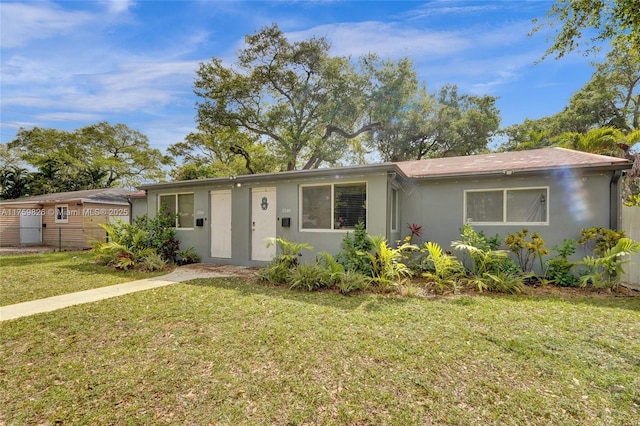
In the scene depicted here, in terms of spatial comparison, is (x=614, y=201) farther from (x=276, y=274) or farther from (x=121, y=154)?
(x=121, y=154)

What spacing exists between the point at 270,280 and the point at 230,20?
830 cm

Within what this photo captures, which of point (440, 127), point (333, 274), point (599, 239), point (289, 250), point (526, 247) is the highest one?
point (440, 127)

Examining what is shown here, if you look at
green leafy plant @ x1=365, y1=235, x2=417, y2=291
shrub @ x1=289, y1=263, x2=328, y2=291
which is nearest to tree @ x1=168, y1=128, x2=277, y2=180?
shrub @ x1=289, y1=263, x2=328, y2=291

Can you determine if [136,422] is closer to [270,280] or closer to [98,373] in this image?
[98,373]

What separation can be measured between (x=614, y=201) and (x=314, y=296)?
6742mm

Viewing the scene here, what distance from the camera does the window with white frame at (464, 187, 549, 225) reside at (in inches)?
281

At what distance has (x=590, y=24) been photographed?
4539mm

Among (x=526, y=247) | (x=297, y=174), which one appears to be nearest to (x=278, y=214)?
(x=297, y=174)

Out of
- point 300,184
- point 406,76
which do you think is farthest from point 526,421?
point 406,76

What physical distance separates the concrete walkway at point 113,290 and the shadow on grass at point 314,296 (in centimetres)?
78

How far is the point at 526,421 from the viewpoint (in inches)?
87.2

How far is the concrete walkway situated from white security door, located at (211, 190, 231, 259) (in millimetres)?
690

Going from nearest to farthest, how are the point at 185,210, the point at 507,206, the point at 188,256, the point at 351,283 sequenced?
the point at 351,283 < the point at 507,206 < the point at 188,256 < the point at 185,210

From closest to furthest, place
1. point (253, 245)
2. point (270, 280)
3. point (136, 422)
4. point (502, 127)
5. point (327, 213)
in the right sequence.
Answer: point (136, 422) < point (270, 280) < point (327, 213) < point (253, 245) < point (502, 127)
